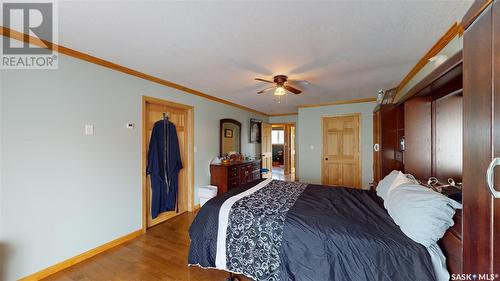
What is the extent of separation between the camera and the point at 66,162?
206cm

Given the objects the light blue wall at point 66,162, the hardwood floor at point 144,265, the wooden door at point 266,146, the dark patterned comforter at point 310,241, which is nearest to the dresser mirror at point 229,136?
the wooden door at point 266,146

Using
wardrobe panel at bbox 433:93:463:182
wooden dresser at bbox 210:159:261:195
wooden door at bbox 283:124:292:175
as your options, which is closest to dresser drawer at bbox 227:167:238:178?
wooden dresser at bbox 210:159:261:195

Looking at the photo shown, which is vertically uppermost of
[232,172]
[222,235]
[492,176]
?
[492,176]

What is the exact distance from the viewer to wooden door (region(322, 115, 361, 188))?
465cm

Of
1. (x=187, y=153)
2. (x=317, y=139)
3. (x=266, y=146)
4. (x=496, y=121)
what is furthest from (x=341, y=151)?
(x=496, y=121)

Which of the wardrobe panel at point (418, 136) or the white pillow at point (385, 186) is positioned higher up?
the wardrobe panel at point (418, 136)

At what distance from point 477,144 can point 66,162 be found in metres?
3.11

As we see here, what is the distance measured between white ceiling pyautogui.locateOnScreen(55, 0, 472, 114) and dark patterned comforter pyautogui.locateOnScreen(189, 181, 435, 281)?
163 cm

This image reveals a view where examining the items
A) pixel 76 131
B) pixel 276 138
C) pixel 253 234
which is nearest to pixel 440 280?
pixel 253 234

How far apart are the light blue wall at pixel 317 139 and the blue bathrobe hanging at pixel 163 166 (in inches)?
128

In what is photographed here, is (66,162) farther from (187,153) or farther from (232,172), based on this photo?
(232,172)

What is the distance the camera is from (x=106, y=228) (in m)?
2.41

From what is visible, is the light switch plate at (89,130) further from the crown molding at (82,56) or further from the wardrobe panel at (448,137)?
the wardrobe panel at (448,137)

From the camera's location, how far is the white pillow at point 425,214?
121 centimetres
